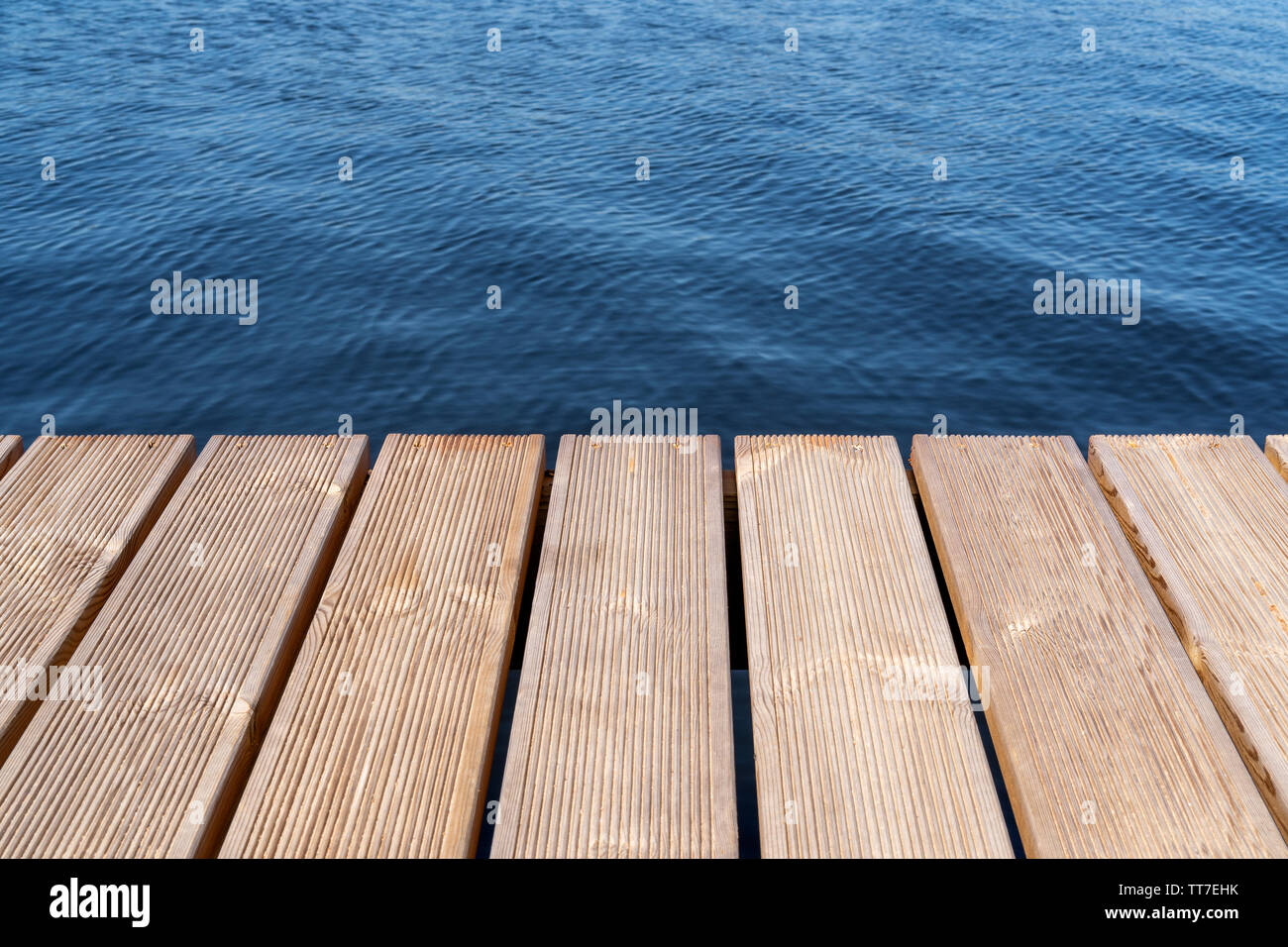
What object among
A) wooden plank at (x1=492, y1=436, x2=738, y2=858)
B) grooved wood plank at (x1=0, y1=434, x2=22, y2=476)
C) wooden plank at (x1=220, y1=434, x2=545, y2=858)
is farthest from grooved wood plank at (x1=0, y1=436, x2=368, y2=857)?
grooved wood plank at (x1=0, y1=434, x2=22, y2=476)

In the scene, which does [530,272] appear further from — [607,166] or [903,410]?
[903,410]

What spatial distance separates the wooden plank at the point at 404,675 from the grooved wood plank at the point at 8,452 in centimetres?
229

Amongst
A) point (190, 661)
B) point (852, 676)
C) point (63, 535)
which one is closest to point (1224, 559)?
point (852, 676)

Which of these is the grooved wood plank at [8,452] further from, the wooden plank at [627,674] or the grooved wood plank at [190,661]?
the wooden plank at [627,674]

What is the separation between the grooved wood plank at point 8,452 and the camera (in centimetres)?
615

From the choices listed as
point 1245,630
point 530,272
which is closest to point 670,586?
point 1245,630

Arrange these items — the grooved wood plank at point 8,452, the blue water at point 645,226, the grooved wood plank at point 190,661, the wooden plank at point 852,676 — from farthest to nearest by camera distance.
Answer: the blue water at point 645,226 < the grooved wood plank at point 8,452 < the grooved wood plank at point 190,661 < the wooden plank at point 852,676

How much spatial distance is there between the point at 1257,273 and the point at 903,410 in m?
6.92

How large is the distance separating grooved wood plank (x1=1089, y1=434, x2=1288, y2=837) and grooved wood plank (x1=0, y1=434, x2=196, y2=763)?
496cm

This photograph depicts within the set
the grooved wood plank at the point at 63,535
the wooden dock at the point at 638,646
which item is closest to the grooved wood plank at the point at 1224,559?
the wooden dock at the point at 638,646

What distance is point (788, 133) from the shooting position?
20.3 meters

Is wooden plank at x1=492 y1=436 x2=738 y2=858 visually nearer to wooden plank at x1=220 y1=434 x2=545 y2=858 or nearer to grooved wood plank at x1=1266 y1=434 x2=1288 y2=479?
wooden plank at x1=220 y1=434 x2=545 y2=858

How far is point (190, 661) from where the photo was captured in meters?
4.60

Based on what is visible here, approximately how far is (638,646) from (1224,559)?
2984mm
